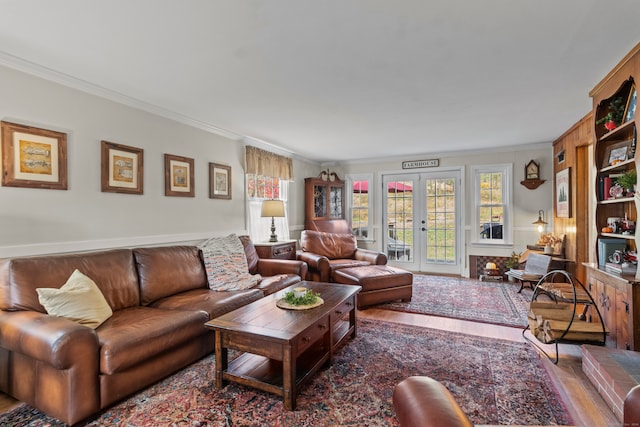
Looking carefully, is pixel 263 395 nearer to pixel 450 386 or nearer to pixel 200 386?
pixel 200 386

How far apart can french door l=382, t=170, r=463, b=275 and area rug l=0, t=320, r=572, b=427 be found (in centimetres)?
327

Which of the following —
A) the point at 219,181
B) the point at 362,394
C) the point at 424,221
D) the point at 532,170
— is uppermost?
the point at 532,170

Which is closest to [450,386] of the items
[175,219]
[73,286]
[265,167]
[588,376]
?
[588,376]

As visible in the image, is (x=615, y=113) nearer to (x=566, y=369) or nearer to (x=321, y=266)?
(x=566, y=369)

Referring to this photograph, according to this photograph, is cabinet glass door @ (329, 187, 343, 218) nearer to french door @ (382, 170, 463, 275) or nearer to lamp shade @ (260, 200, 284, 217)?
french door @ (382, 170, 463, 275)

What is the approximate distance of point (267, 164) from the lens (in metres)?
5.02

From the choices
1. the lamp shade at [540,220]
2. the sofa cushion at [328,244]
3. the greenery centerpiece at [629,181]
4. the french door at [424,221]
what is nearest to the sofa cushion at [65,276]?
the sofa cushion at [328,244]

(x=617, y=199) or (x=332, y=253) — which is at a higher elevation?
(x=617, y=199)

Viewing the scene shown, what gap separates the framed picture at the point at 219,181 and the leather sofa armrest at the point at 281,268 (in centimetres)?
103

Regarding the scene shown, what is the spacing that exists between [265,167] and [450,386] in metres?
3.81

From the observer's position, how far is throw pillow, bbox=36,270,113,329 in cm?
207

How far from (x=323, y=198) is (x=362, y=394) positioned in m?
4.48

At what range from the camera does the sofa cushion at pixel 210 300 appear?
261 centimetres

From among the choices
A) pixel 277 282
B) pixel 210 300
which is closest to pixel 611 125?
pixel 277 282
